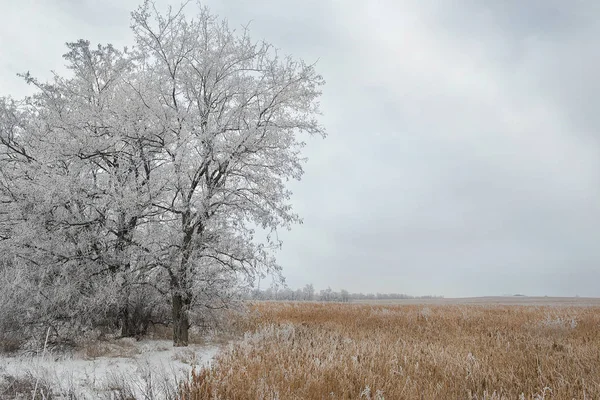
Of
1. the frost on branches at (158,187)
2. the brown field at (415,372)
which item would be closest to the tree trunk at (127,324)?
the frost on branches at (158,187)

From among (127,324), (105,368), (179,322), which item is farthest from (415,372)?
(127,324)

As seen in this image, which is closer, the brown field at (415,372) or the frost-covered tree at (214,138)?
the brown field at (415,372)

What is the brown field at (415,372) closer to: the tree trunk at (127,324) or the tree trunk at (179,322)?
the tree trunk at (179,322)

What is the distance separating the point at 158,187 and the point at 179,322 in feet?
10.5

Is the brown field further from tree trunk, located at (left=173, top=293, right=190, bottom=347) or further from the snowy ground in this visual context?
tree trunk, located at (left=173, top=293, right=190, bottom=347)

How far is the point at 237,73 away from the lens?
1018 cm

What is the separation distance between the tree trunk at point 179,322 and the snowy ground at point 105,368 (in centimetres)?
20

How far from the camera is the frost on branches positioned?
28.5ft

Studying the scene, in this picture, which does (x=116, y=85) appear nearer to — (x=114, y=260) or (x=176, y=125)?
(x=176, y=125)

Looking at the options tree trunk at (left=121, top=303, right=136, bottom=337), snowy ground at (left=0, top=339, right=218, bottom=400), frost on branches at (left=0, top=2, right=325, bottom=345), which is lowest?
snowy ground at (left=0, top=339, right=218, bottom=400)

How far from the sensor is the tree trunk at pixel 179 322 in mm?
8852

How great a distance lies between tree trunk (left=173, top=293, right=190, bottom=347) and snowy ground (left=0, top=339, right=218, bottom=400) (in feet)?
0.66

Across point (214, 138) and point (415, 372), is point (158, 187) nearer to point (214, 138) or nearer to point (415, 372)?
point (214, 138)

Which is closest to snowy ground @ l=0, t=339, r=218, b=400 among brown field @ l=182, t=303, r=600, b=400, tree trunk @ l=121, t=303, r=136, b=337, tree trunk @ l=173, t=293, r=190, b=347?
tree trunk @ l=173, t=293, r=190, b=347
